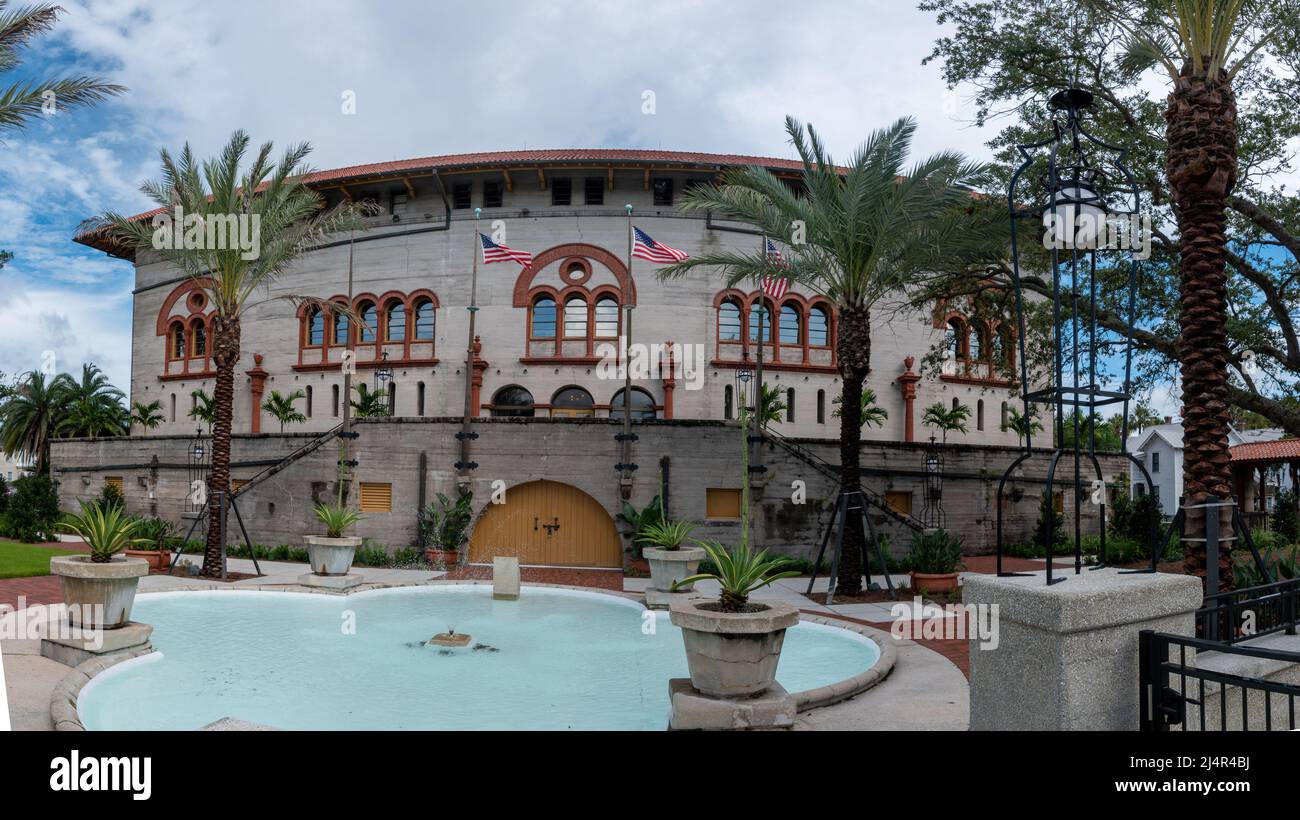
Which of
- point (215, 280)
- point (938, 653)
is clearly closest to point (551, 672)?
point (938, 653)

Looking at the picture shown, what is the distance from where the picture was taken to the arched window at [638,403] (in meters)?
30.2

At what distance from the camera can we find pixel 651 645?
12.2 metres

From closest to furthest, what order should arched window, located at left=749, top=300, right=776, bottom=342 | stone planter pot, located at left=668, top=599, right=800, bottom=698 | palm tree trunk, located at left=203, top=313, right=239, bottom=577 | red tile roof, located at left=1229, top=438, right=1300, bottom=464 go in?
stone planter pot, located at left=668, top=599, right=800, bottom=698, palm tree trunk, located at left=203, top=313, right=239, bottom=577, arched window, located at left=749, top=300, right=776, bottom=342, red tile roof, located at left=1229, top=438, right=1300, bottom=464

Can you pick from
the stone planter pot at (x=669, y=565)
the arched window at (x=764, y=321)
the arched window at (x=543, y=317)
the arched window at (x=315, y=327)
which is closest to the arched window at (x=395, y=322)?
the arched window at (x=315, y=327)

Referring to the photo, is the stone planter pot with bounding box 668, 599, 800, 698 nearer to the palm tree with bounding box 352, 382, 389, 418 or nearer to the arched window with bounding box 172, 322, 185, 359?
the palm tree with bounding box 352, 382, 389, 418

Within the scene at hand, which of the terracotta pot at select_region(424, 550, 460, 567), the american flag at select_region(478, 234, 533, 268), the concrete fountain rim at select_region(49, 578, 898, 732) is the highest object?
the american flag at select_region(478, 234, 533, 268)

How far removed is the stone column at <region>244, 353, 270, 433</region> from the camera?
33.8m

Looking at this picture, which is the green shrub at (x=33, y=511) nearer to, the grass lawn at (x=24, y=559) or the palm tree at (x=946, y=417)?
the grass lawn at (x=24, y=559)

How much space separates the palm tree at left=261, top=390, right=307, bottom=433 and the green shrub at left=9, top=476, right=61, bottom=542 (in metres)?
8.07

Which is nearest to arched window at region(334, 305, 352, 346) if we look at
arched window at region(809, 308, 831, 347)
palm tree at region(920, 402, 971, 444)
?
arched window at region(809, 308, 831, 347)

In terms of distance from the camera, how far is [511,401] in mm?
30547

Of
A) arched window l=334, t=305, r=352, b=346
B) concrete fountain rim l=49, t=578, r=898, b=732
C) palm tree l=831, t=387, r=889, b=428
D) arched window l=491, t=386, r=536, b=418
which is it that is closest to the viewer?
concrete fountain rim l=49, t=578, r=898, b=732

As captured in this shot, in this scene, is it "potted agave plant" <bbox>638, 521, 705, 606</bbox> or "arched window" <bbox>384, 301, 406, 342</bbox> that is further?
"arched window" <bbox>384, 301, 406, 342</bbox>
